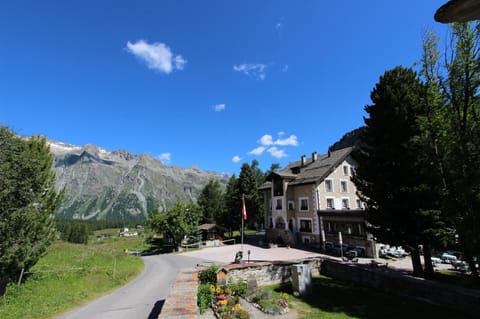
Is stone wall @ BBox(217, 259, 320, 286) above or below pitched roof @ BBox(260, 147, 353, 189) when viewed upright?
below

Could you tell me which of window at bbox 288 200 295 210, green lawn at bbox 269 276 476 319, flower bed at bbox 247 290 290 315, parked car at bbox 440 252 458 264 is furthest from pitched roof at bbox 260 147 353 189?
flower bed at bbox 247 290 290 315

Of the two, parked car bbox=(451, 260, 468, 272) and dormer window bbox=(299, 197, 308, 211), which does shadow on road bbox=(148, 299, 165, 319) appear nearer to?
parked car bbox=(451, 260, 468, 272)

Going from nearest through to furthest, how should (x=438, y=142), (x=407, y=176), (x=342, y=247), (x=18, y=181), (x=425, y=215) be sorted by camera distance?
(x=438, y=142), (x=425, y=215), (x=407, y=176), (x=18, y=181), (x=342, y=247)

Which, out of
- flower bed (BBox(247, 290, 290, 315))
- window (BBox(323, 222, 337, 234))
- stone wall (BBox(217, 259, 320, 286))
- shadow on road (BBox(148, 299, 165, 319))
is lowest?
shadow on road (BBox(148, 299, 165, 319))

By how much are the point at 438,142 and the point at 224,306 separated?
41.9 ft

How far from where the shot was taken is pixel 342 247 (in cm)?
2658

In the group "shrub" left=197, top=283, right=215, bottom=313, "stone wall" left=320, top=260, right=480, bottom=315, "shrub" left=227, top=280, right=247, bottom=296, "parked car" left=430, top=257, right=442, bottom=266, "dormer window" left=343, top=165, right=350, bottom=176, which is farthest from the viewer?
"dormer window" left=343, top=165, right=350, bottom=176

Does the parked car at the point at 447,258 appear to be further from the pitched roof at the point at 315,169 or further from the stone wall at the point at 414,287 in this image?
the pitched roof at the point at 315,169

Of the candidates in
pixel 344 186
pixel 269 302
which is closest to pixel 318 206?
pixel 344 186

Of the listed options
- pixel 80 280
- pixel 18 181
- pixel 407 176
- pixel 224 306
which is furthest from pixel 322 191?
pixel 18 181

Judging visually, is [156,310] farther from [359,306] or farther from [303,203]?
[303,203]

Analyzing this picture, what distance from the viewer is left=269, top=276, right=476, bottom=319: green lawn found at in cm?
1044

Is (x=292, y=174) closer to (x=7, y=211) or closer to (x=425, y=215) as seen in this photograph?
(x=425, y=215)

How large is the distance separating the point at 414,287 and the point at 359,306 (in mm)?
3260
